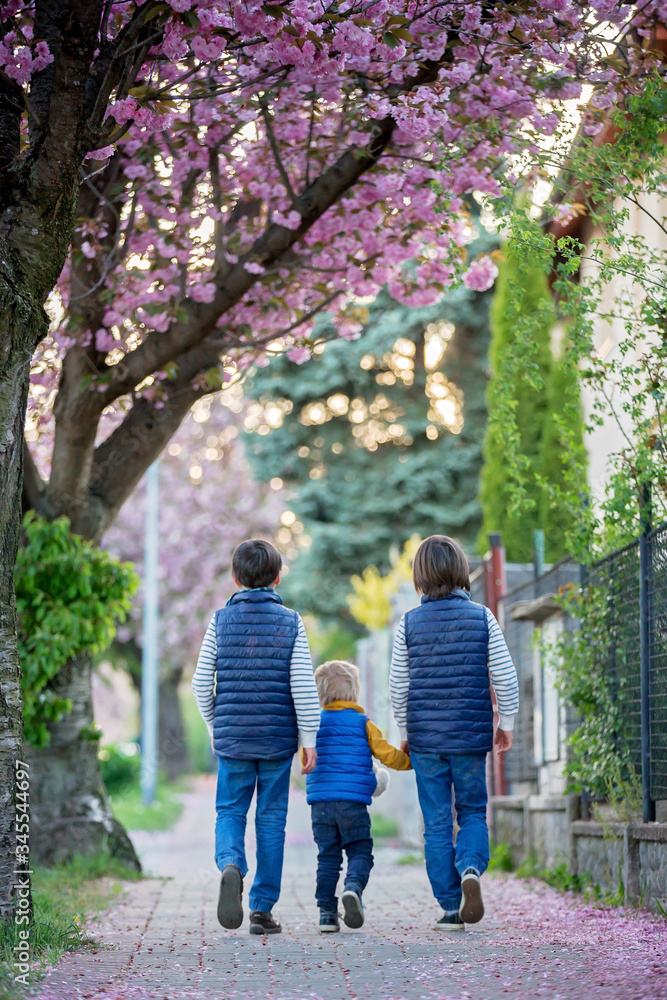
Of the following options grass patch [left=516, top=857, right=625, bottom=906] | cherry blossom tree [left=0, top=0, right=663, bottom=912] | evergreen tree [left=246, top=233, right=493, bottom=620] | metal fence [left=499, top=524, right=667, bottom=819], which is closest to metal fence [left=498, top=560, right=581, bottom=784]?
grass patch [left=516, top=857, right=625, bottom=906]

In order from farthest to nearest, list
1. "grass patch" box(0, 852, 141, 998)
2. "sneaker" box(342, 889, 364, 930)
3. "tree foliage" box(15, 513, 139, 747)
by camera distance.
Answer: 1. "tree foliage" box(15, 513, 139, 747)
2. "sneaker" box(342, 889, 364, 930)
3. "grass patch" box(0, 852, 141, 998)

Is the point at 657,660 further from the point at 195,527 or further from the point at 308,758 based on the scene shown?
the point at 195,527

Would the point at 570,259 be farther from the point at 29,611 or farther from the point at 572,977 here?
the point at 29,611

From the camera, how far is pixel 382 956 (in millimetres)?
4684

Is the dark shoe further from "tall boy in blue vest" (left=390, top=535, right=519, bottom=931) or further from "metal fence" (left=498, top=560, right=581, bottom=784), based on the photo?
"metal fence" (left=498, top=560, right=581, bottom=784)

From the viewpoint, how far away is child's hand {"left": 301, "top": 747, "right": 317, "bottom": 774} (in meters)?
5.39

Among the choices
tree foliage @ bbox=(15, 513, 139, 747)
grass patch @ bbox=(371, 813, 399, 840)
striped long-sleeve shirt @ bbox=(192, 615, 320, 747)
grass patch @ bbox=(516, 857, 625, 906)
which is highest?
tree foliage @ bbox=(15, 513, 139, 747)

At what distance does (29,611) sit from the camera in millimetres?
7895

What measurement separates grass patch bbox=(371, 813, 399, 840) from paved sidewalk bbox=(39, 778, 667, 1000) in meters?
6.22

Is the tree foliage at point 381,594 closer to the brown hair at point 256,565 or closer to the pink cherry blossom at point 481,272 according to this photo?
the pink cherry blossom at point 481,272

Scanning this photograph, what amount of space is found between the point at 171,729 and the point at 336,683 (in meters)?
23.3

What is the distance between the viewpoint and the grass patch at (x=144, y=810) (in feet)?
52.5

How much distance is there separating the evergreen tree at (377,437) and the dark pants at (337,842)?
1682cm

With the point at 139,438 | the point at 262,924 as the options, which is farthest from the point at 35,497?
the point at 262,924
